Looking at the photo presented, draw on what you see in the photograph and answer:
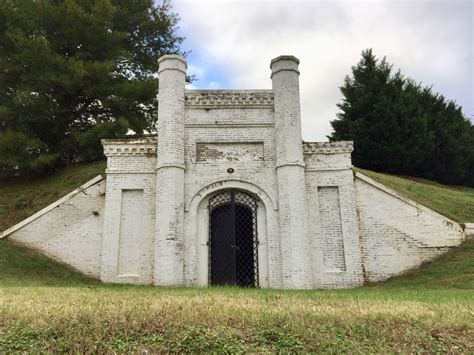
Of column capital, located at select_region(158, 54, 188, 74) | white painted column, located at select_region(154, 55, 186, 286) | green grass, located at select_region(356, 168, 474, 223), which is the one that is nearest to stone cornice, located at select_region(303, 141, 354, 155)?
green grass, located at select_region(356, 168, 474, 223)

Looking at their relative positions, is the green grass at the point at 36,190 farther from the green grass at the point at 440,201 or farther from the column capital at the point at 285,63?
the green grass at the point at 440,201

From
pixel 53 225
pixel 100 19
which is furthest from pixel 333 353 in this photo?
pixel 100 19

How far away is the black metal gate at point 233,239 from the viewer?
13344 millimetres

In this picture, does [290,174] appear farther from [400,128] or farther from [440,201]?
[400,128]

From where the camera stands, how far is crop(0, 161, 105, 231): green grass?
17016 millimetres

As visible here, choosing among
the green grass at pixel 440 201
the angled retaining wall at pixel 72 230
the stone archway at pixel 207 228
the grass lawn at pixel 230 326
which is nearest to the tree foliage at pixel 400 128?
the green grass at pixel 440 201

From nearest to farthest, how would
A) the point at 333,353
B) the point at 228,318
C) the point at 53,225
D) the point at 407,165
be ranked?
the point at 333,353 → the point at 228,318 → the point at 53,225 → the point at 407,165

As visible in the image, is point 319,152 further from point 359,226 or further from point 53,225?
point 53,225

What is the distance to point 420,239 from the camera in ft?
45.6

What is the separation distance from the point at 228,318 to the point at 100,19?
1898cm

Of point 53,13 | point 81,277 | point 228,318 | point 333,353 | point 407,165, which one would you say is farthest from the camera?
point 407,165

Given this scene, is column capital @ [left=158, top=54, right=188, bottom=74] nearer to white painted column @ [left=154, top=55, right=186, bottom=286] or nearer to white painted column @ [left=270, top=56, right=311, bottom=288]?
white painted column @ [left=154, top=55, right=186, bottom=286]

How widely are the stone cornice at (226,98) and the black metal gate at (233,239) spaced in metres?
2.93

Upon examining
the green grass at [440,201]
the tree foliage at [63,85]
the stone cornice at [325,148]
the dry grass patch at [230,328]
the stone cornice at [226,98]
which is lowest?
the dry grass patch at [230,328]
